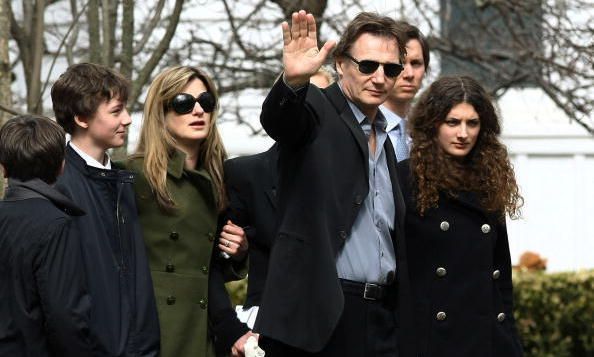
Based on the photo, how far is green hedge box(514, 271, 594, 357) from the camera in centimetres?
1039

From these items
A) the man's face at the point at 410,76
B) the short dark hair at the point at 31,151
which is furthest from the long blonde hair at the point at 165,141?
the man's face at the point at 410,76

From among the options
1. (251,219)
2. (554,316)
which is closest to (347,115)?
(251,219)

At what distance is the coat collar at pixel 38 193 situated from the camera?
482cm

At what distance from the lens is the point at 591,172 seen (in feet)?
47.9

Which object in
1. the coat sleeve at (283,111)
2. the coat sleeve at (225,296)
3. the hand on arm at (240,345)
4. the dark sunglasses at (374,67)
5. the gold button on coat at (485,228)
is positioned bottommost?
the hand on arm at (240,345)

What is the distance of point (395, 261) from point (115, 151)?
2975 mm

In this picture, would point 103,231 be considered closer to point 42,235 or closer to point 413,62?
point 42,235

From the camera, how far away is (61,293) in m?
4.68

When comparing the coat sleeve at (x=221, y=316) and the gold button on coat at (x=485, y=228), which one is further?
the gold button on coat at (x=485, y=228)

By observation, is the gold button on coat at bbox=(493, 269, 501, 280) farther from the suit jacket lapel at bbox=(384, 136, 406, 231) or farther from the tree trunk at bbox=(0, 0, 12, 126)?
the tree trunk at bbox=(0, 0, 12, 126)

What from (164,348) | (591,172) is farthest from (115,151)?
(591,172)

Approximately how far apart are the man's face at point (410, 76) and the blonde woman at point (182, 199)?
3.90ft

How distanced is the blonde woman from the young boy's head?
250mm

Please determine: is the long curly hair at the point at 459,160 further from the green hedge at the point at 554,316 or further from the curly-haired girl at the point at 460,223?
the green hedge at the point at 554,316
